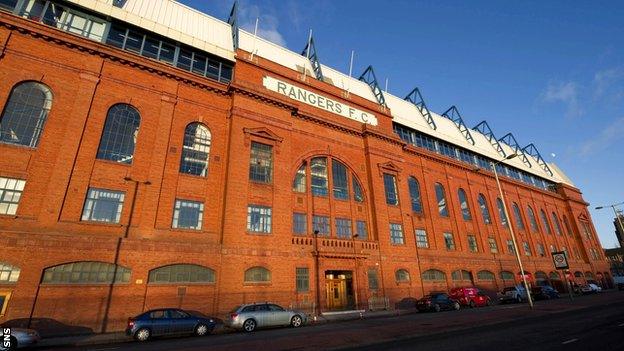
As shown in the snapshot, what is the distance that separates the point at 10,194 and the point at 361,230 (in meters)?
24.7

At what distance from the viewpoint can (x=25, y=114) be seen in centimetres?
1844

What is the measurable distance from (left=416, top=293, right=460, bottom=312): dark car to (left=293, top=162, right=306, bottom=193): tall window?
13.3m

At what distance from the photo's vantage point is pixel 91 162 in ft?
63.2

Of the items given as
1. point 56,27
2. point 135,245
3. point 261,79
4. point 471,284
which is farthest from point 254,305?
point 471,284

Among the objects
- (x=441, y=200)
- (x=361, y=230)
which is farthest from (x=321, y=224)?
(x=441, y=200)

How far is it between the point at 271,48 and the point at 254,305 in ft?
88.0

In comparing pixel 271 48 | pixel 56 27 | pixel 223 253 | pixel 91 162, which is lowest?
pixel 223 253

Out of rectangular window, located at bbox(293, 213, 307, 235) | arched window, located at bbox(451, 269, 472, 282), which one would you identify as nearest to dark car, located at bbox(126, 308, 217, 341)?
rectangular window, located at bbox(293, 213, 307, 235)

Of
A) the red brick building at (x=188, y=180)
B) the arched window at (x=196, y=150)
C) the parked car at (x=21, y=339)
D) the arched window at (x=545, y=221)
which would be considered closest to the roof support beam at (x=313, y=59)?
the red brick building at (x=188, y=180)

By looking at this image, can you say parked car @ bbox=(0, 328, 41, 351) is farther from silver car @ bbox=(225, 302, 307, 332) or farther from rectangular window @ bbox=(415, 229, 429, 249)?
rectangular window @ bbox=(415, 229, 429, 249)

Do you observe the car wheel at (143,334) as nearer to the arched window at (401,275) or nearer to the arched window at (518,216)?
the arched window at (401,275)

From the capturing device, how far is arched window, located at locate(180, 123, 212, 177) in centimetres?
2284

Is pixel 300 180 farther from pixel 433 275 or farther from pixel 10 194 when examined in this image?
pixel 10 194

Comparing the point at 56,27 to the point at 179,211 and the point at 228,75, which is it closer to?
the point at 228,75
